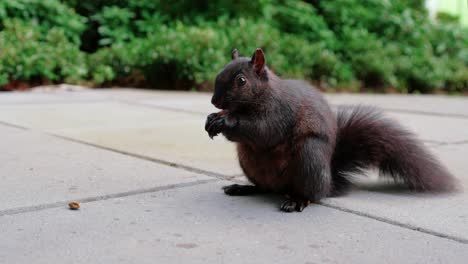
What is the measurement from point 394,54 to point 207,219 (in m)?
8.68

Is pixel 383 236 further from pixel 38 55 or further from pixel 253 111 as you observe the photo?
pixel 38 55

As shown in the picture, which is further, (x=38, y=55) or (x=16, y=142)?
(x=38, y=55)

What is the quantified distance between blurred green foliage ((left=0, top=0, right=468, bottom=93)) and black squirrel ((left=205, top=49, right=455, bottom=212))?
545 cm

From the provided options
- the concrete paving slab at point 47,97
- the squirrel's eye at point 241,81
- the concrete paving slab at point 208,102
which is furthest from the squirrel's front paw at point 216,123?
the concrete paving slab at point 47,97

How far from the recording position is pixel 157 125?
17.9 feet

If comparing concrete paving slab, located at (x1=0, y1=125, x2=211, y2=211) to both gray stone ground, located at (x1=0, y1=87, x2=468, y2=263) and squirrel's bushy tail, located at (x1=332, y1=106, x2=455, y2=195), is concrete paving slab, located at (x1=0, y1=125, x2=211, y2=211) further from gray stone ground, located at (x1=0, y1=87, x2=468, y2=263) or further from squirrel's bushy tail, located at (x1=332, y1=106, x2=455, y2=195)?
squirrel's bushy tail, located at (x1=332, y1=106, x2=455, y2=195)

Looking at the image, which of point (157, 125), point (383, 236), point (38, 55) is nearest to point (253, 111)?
point (383, 236)

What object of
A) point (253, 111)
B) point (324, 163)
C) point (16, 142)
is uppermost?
point (253, 111)

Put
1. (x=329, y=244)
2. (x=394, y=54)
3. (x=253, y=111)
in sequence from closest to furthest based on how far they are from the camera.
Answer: (x=329, y=244) → (x=253, y=111) → (x=394, y=54)

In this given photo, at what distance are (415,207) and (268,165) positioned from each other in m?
0.68

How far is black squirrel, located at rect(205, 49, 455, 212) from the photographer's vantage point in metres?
2.80

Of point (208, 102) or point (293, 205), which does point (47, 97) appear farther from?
point (293, 205)

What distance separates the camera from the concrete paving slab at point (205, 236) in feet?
7.06

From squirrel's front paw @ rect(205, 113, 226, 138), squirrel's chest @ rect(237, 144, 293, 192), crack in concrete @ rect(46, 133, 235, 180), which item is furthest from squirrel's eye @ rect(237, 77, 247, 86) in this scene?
crack in concrete @ rect(46, 133, 235, 180)
